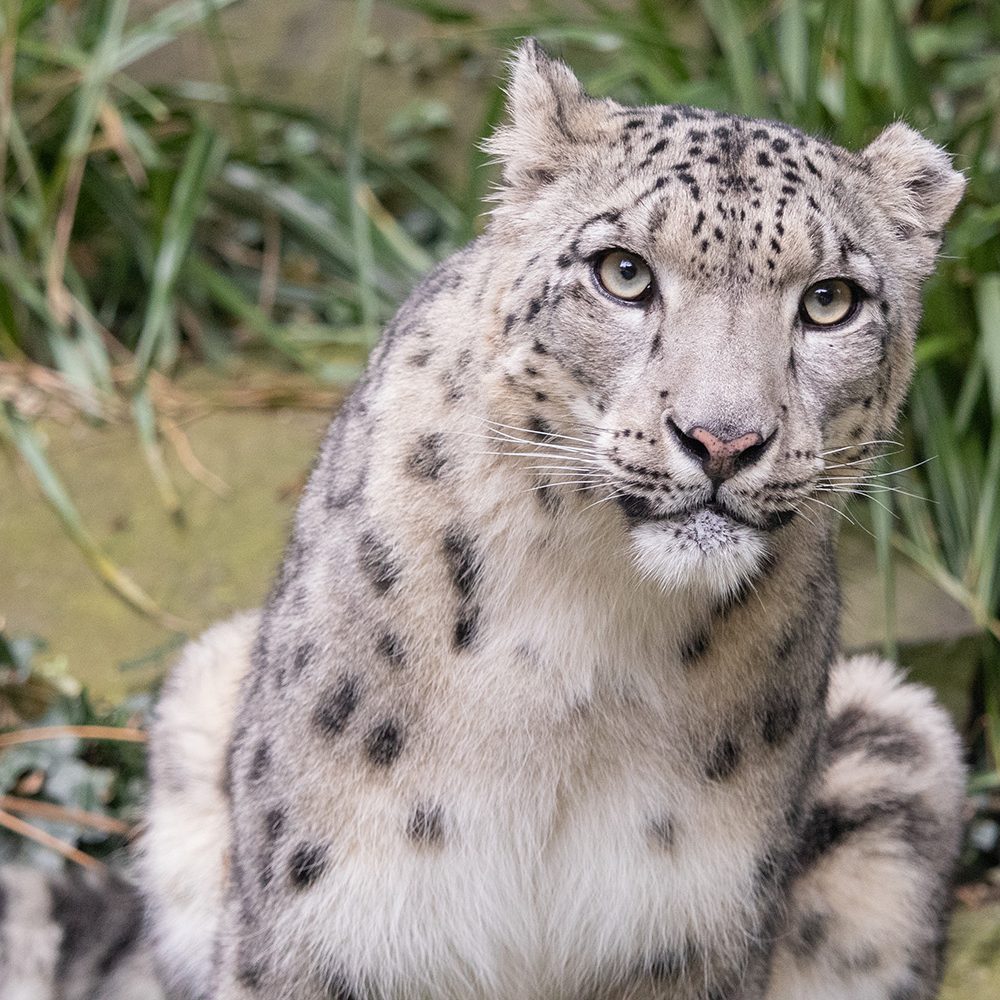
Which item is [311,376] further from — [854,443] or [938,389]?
[854,443]

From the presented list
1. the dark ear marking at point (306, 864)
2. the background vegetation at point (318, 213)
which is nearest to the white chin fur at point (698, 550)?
the dark ear marking at point (306, 864)

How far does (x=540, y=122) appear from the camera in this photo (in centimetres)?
268

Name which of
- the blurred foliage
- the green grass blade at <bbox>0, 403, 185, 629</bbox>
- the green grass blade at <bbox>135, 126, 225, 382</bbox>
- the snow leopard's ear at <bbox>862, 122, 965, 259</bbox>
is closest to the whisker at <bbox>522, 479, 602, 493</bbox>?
the snow leopard's ear at <bbox>862, 122, 965, 259</bbox>

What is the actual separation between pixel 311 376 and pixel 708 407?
13.1 feet

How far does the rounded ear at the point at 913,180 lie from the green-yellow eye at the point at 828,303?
31 cm

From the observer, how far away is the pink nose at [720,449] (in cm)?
223

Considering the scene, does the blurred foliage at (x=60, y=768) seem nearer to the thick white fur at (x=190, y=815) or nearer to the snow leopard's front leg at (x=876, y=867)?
the thick white fur at (x=190, y=815)

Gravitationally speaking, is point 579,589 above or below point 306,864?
above

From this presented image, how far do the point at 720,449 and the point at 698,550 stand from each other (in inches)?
8.2

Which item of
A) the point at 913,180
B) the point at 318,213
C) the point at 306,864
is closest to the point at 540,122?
the point at 913,180

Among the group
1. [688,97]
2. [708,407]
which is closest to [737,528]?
[708,407]

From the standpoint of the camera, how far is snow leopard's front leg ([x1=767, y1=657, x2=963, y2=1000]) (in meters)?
3.59

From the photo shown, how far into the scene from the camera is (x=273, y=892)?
2891mm

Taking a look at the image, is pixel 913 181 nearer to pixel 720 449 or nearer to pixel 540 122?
pixel 540 122
